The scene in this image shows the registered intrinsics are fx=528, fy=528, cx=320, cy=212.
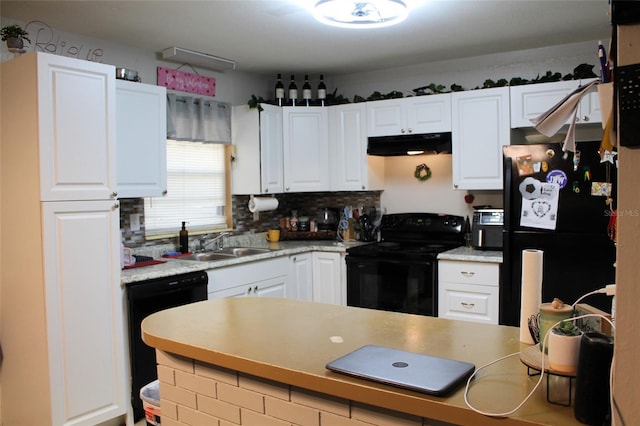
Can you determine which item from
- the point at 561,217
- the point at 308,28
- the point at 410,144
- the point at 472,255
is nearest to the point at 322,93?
the point at 410,144

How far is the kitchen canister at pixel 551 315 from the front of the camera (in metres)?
1.31

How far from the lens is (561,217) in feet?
10.6

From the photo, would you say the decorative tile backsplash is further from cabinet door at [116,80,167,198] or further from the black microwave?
the black microwave

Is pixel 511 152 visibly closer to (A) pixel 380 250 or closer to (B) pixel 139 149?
(A) pixel 380 250

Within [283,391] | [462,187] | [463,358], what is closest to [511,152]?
[462,187]

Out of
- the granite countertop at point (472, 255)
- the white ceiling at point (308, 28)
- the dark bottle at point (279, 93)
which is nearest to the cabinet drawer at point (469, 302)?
the granite countertop at point (472, 255)

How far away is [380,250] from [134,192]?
1923mm

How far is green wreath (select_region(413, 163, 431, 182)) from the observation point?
464cm

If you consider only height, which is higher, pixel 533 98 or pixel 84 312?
pixel 533 98

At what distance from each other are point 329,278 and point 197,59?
206 centimetres

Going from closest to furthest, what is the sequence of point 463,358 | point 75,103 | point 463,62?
1. point 463,358
2. point 75,103
3. point 463,62

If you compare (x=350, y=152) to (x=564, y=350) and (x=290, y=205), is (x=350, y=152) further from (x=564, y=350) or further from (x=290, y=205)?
(x=564, y=350)

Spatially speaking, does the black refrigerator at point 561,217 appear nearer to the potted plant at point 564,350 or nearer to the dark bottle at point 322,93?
the dark bottle at point 322,93

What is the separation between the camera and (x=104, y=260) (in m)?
2.99
